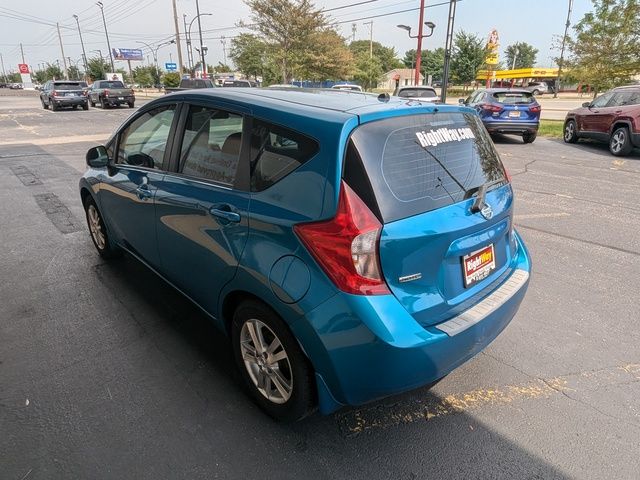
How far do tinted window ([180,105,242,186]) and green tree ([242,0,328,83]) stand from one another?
3530 cm

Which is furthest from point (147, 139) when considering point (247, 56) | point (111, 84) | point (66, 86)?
point (247, 56)

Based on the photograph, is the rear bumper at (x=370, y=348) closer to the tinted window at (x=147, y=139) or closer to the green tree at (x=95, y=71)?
the tinted window at (x=147, y=139)

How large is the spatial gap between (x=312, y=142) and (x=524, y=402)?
6.36 ft

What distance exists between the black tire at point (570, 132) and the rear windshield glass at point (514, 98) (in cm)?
139

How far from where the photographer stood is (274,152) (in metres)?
2.33

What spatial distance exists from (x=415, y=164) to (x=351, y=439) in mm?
1460

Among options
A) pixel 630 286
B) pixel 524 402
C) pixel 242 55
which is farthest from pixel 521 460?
pixel 242 55

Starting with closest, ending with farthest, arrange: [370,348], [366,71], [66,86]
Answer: [370,348]
[66,86]
[366,71]

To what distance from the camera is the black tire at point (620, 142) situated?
11.1m

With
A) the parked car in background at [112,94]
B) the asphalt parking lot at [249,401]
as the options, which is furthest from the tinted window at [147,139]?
the parked car in background at [112,94]

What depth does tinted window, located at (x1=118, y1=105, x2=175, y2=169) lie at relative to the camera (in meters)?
3.22

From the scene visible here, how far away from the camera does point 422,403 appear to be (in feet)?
8.62

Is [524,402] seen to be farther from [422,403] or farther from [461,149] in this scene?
[461,149]

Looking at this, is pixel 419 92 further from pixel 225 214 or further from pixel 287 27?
pixel 287 27
